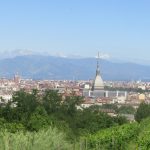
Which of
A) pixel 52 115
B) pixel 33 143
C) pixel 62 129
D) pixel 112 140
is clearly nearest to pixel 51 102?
pixel 52 115

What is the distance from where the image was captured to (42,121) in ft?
96.6

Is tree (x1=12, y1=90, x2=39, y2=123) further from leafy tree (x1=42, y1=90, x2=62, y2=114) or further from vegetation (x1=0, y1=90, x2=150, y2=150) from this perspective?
leafy tree (x1=42, y1=90, x2=62, y2=114)

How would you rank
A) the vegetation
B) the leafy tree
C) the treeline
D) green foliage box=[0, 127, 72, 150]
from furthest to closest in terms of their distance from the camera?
the leafy tree
the treeline
the vegetation
green foliage box=[0, 127, 72, 150]

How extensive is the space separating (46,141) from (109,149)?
Answer: 621cm

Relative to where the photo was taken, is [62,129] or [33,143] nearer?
[33,143]

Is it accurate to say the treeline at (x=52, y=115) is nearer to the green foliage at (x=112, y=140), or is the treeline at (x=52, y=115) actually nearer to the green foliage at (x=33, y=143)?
the green foliage at (x=112, y=140)

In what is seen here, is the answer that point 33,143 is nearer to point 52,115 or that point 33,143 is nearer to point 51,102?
point 52,115

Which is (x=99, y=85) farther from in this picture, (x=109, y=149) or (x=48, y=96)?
(x=109, y=149)

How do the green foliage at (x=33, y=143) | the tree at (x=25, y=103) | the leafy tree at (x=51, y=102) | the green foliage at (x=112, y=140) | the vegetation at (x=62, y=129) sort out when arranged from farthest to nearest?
the leafy tree at (x=51, y=102)
the tree at (x=25, y=103)
the green foliage at (x=112, y=140)
the vegetation at (x=62, y=129)
the green foliage at (x=33, y=143)

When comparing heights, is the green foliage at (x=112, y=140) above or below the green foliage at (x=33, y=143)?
below

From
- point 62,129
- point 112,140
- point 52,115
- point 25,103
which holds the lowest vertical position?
point 52,115

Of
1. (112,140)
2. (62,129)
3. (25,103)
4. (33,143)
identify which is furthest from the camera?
(25,103)

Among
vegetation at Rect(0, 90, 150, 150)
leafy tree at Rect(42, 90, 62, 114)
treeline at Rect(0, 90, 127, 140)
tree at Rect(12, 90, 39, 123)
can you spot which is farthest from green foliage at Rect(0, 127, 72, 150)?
leafy tree at Rect(42, 90, 62, 114)

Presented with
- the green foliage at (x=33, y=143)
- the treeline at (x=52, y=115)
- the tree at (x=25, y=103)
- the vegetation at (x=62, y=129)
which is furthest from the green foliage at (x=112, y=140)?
the tree at (x=25, y=103)
